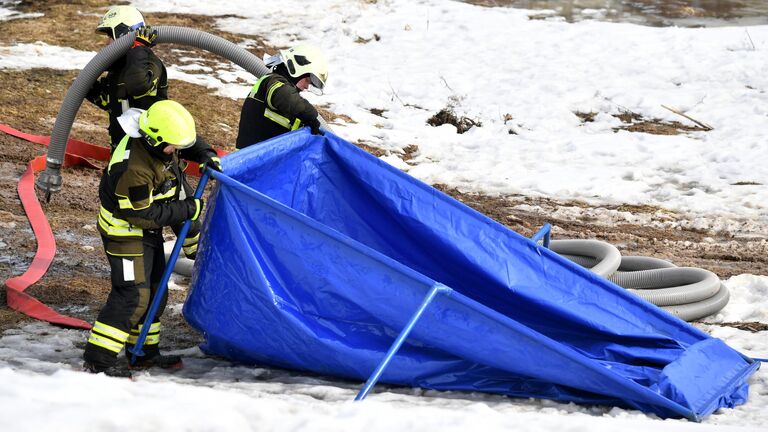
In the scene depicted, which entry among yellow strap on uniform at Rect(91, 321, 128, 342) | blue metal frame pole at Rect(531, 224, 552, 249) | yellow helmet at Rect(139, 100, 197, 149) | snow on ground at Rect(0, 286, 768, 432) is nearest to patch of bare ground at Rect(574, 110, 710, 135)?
blue metal frame pole at Rect(531, 224, 552, 249)

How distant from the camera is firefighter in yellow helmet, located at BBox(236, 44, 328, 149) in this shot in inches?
231

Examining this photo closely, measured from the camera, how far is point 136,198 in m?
4.52

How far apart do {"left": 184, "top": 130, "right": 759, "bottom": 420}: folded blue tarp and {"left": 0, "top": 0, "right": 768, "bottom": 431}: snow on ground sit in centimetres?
13

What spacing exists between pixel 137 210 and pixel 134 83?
158cm

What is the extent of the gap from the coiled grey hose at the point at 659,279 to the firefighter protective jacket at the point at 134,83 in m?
3.04

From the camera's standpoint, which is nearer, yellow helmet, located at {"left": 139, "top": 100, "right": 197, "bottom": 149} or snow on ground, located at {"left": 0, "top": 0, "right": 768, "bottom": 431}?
snow on ground, located at {"left": 0, "top": 0, "right": 768, "bottom": 431}

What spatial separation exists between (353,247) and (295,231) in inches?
12.0

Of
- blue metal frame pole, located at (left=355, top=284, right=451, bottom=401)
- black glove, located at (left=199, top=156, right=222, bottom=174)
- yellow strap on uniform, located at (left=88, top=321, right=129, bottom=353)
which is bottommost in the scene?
yellow strap on uniform, located at (left=88, top=321, right=129, bottom=353)

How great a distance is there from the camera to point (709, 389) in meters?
4.66

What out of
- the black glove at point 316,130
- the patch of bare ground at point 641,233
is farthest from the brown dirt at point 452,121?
the black glove at point 316,130

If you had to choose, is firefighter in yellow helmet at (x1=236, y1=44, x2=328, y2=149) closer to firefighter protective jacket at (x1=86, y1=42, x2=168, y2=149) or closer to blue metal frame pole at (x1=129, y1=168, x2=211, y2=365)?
firefighter protective jacket at (x1=86, y1=42, x2=168, y2=149)

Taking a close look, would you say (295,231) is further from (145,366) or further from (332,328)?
(145,366)

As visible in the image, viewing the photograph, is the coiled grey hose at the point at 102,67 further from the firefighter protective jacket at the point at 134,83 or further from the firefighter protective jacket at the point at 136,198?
the firefighter protective jacket at the point at 136,198

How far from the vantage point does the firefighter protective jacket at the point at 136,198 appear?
14.8 feet
